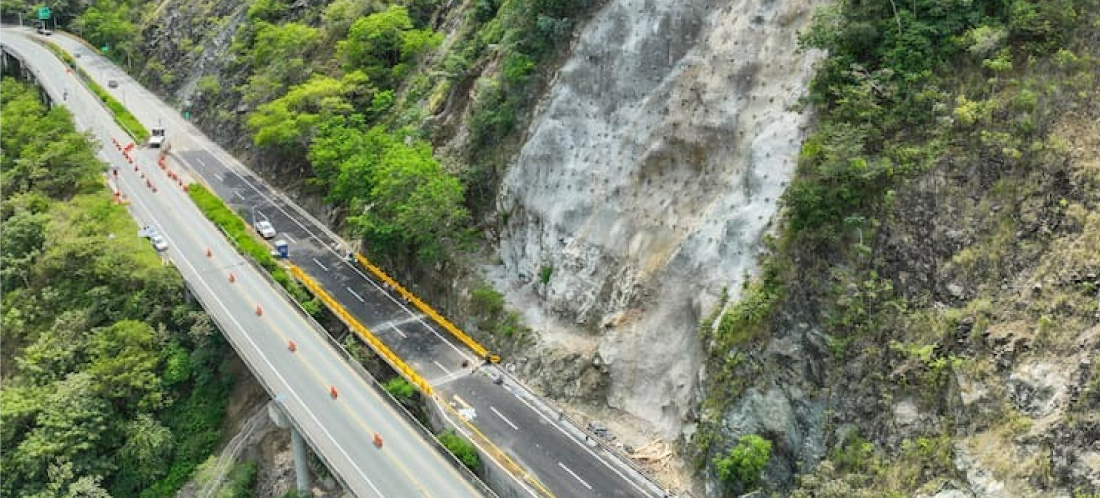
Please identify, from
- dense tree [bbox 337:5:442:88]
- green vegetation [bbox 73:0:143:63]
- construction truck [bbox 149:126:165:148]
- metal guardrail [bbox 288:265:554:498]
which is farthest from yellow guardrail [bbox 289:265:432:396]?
green vegetation [bbox 73:0:143:63]

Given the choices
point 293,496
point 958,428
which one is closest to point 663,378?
point 958,428

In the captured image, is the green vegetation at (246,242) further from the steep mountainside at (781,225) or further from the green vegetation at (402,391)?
the green vegetation at (402,391)

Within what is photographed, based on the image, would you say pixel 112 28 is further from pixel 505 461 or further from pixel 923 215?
pixel 923 215

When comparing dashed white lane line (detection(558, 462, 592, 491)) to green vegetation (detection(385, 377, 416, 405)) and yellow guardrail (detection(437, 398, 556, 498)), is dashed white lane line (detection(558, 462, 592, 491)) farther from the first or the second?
green vegetation (detection(385, 377, 416, 405))

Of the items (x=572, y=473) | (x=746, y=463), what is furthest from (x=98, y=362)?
(x=746, y=463)

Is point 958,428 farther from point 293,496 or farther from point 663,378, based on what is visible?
point 293,496
